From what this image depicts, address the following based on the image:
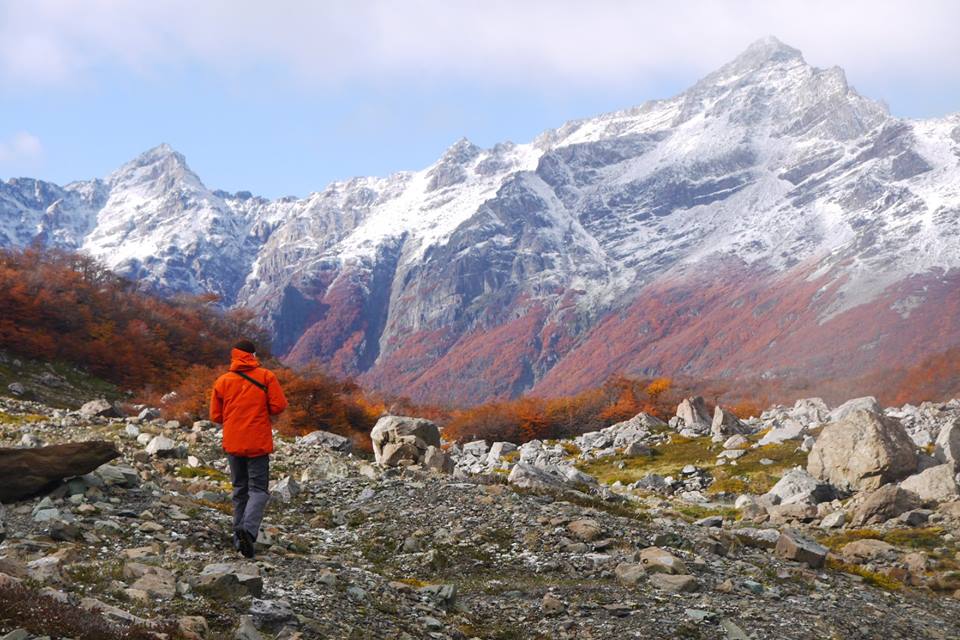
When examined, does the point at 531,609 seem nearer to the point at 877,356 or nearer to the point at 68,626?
the point at 68,626

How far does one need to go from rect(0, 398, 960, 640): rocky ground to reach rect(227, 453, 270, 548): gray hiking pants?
0.55 meters

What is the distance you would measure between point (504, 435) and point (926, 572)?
64.1 metres

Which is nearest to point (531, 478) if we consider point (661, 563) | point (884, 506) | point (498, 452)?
point (661, 563)

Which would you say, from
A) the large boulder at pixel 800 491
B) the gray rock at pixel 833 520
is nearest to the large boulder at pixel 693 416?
the large boulder at pixel 800 491

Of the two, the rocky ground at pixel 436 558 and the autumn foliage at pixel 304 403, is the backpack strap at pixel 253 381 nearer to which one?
the rocky ground at pixel 436 558

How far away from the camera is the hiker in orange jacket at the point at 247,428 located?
13.0 m

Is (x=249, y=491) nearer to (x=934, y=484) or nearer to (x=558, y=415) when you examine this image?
(x=934, y=484)

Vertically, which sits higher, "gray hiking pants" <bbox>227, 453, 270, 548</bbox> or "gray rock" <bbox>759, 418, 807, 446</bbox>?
"gray hiking pants" <bbox>227, 453, 270, 548</bbox>

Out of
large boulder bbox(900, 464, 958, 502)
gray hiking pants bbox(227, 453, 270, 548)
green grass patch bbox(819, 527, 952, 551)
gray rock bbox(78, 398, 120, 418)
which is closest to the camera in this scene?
gray hiking pants bbox(227, 453, 270, 548)

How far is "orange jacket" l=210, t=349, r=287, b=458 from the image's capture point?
1312 centimetres

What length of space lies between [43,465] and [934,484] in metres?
30.6

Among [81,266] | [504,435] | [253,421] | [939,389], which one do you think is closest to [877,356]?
[939,389]

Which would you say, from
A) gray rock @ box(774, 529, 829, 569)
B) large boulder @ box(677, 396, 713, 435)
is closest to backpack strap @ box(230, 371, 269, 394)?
gray rock @ box(774, 529, 829, 569)

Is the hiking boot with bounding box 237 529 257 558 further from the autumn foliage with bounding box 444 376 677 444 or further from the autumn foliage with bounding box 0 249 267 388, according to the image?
the autumn foliage with bounding box 444 376 677 444
